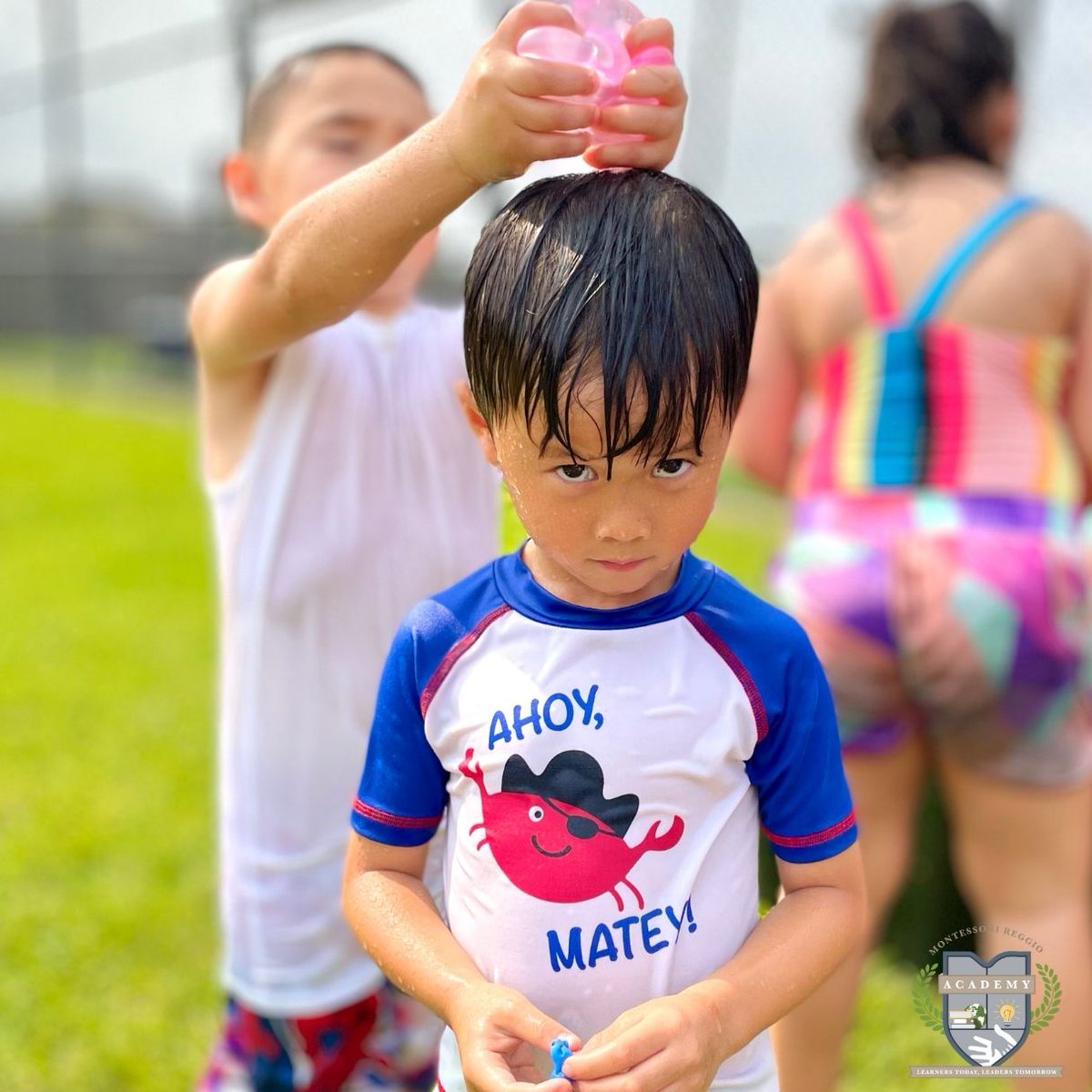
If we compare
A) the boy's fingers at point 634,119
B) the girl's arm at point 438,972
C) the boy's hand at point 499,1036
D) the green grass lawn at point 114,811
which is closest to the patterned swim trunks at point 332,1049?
the green grass lawn at point 114,811

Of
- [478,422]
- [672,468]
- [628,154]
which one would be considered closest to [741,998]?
[672,468]

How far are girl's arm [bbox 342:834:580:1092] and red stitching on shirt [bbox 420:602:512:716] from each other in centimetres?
16

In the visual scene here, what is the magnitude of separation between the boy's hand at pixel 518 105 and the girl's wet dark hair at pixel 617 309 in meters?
0.04

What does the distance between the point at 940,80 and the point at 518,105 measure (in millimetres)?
1481

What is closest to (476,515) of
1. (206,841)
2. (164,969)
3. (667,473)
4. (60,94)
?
(667,473)

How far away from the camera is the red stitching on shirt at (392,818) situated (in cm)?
Result: 122

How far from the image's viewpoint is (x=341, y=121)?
5.45 feet

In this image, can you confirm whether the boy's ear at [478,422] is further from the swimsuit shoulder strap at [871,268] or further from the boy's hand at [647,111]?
the swimsuit shoulder strap at [871,268]

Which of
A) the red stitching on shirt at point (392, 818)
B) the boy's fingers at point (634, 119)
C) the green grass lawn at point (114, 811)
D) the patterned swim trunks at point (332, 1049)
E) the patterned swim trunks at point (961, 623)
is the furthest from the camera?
the green grass lawn at point (114, 811)

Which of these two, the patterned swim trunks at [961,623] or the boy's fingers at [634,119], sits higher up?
the boy's fingers at [634,119]

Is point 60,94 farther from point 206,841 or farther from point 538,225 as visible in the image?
point 538,225

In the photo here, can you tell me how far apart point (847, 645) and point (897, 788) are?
31cm

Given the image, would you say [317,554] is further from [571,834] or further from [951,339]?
[951,339]

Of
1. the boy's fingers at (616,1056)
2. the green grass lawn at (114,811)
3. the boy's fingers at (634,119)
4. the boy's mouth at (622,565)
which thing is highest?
the boy's fingers at (634,119)
